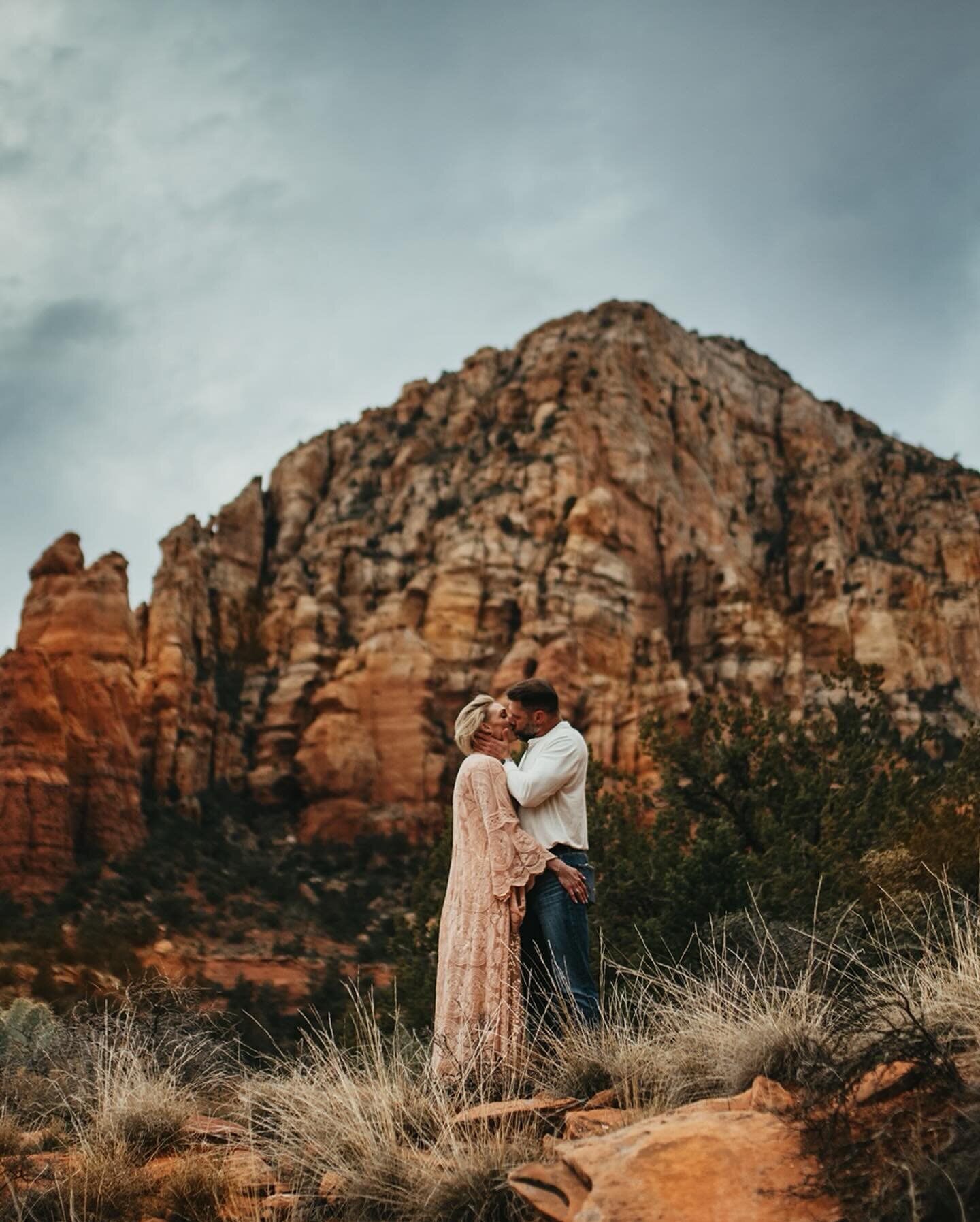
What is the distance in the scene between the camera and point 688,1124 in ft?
12.0

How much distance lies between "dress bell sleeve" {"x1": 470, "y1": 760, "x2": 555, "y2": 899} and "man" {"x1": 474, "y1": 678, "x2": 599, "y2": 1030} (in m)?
0.10

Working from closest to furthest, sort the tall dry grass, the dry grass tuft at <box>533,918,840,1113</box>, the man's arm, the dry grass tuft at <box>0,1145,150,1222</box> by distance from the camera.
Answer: the tall dry grass < the dry grass tuft at <box>0,1145,150,1222</box> < the dry grass tuft at <box>533,918,840,1113</box> < the man's arm

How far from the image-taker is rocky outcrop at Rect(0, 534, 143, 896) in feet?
99.4

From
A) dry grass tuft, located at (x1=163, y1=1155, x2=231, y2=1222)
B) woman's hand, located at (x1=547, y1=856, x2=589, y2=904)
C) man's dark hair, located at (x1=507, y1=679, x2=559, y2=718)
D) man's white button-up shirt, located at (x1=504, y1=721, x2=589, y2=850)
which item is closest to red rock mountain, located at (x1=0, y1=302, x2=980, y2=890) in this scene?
man's dark hair, located at (x1=507, y1=679, x2=559, y2=718)

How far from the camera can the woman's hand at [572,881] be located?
17.8 feet

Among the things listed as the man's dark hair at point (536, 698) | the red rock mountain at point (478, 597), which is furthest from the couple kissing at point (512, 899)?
the red rock mountain at point (478, 597)

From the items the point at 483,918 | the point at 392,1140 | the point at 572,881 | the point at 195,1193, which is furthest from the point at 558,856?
A: the point at 195,1193

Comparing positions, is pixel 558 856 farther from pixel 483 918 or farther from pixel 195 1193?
pixel 195 1193

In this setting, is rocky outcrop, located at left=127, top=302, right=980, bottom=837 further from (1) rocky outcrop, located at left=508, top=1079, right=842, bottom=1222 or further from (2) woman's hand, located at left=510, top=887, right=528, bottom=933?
(1) rocky outcrop, located at left=508, top=1079, right=842, bottom=1222

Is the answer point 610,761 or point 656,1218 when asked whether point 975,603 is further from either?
point 656,1218

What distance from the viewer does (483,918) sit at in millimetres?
5414

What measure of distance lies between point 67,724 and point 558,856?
31.1 m

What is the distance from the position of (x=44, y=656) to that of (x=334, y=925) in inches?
488

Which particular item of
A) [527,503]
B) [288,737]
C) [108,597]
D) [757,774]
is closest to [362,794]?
[288,737]
